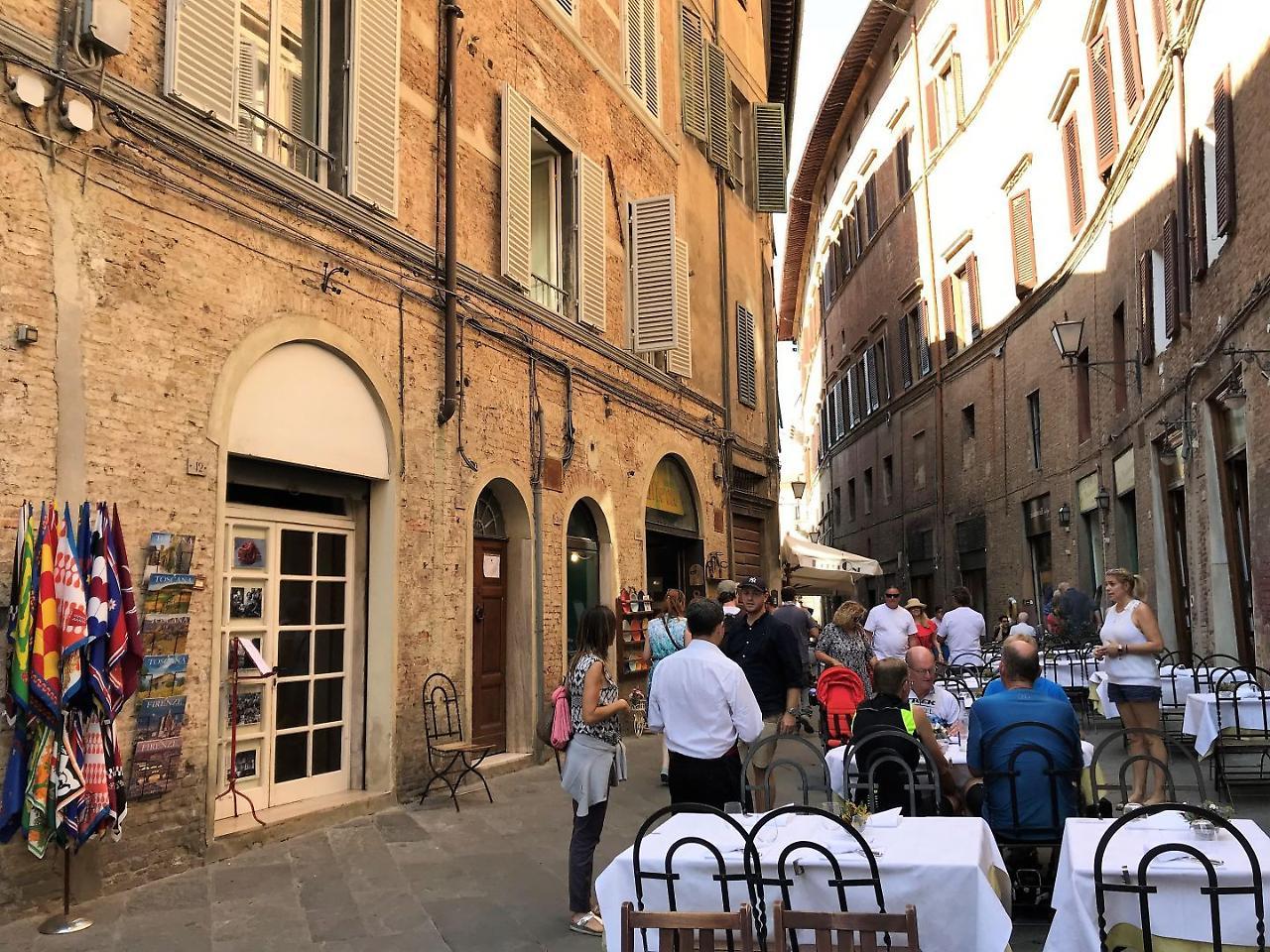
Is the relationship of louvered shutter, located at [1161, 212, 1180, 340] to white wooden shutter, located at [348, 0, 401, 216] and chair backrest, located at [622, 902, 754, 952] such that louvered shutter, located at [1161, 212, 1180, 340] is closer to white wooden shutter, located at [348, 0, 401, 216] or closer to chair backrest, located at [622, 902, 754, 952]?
white wooden shutter, located at [348, 0, 401, 216]

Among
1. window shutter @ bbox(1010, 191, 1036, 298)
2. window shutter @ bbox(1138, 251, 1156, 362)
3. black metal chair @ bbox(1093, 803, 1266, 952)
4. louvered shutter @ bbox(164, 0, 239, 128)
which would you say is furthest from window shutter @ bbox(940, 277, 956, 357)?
black metal chair @ bbox(1093, 803, 1266, 952)

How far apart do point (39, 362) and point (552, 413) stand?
6.34 meters

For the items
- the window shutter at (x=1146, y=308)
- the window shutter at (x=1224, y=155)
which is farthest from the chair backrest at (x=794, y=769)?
the window shutter at (x=1146, y=308)

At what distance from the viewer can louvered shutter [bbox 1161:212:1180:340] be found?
1258cm

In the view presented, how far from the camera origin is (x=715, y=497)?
17016 mm

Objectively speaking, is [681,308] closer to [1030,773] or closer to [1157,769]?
[1157,769]

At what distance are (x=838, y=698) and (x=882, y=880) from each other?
3679 mm

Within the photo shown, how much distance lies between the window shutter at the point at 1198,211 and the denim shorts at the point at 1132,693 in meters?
6.18

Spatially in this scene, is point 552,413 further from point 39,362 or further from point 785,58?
point 785,58

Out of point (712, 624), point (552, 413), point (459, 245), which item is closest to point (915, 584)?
point (552, 413)

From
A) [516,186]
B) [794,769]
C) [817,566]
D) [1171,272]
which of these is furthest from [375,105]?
[817,566]

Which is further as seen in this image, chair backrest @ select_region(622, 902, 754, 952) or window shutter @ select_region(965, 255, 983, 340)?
window shutter @ select_region(965, 255, 983, 340)

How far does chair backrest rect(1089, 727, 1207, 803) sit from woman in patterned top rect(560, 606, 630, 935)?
2.30 m

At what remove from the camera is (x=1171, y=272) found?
12.8 meters
